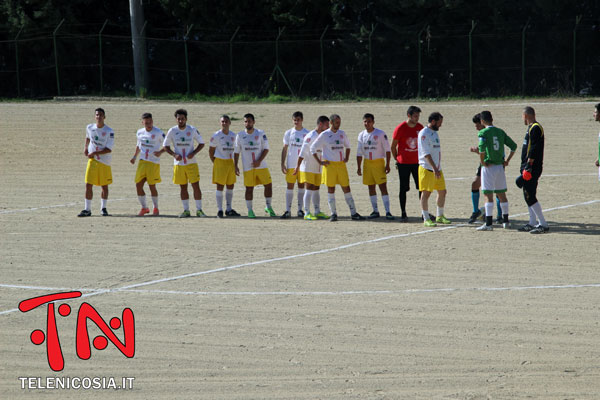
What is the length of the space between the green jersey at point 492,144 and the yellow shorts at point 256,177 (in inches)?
175

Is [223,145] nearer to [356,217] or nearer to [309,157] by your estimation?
[309,157]

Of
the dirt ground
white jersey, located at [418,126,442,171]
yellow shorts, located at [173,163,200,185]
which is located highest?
white jersey, located at [418,126,442,171]

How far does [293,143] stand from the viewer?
53.1 feet

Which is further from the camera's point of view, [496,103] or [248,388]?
[496,103]

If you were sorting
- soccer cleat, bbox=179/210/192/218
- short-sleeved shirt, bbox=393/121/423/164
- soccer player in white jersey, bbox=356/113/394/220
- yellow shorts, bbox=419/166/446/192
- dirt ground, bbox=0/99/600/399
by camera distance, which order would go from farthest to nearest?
soccer cleat, bbox=179/210/192/218 → soccer player in white jersey, bbox=356/113/394/220 → short-sleeved shirt, bbox=393/121/423/164 → yellow shorts, bbox=419/166/446/192 → dirt ground, bbox=0/99/600/399

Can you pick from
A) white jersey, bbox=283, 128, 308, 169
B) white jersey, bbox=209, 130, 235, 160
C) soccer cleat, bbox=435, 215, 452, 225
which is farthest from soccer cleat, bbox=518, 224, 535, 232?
white jersey, bbox=209, 130, 235, 160

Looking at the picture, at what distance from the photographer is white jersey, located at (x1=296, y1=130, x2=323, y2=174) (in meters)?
15.7

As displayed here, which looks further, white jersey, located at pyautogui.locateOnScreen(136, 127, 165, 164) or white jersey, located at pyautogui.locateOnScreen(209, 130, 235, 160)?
white jersey, located at pyautogui.locateOnScreen(136, 127, 165, 164)

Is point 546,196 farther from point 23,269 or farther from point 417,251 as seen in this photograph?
point 23,269

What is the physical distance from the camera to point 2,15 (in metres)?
38.6

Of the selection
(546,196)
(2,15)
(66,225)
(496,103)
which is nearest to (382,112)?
(496,103)

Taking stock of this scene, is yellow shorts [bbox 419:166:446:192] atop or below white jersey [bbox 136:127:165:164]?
below

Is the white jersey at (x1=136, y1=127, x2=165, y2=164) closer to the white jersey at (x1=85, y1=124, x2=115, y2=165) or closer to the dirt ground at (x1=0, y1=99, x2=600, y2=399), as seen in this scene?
the white jersey at (x1=85, y1=124, x2=115, y2=165)

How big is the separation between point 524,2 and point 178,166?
953 inches
